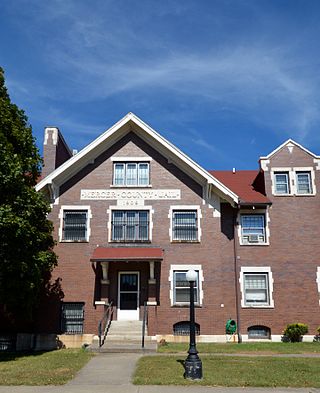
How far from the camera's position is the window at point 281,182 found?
23078mm

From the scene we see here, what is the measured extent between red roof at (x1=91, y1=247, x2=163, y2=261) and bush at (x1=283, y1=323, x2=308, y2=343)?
7053 mm

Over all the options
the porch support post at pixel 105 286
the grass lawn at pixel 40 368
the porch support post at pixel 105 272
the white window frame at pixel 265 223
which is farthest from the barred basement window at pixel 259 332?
the grass lawn at pixel 40 368

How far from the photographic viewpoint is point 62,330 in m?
20.4

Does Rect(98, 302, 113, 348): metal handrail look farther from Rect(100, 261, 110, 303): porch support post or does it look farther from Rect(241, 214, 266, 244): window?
Rect(241, 214, 266, 244): window

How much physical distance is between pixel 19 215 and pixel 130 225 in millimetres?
6557

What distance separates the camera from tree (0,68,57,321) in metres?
16.0

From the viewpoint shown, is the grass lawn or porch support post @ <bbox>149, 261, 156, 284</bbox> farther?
porch support post @ <bbox>149, 261, 156, 284</bbox>

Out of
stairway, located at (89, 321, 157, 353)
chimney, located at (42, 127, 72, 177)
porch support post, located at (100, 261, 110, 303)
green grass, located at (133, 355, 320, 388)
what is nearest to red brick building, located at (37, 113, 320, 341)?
porch support post, located at (100, 261, 110, 303)

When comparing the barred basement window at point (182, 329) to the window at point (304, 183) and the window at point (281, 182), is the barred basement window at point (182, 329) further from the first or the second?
the window at point (304, 183)

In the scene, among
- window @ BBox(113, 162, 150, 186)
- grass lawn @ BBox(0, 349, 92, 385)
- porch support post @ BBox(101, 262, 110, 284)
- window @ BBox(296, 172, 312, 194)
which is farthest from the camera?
window @ BBox(296, 172, 312, 194)

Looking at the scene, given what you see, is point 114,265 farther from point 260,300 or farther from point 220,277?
point 260,300

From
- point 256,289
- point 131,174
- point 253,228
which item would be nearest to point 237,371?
point 256,289

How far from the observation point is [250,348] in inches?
705

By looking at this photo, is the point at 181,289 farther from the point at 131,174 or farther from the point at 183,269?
the point at 131,174
